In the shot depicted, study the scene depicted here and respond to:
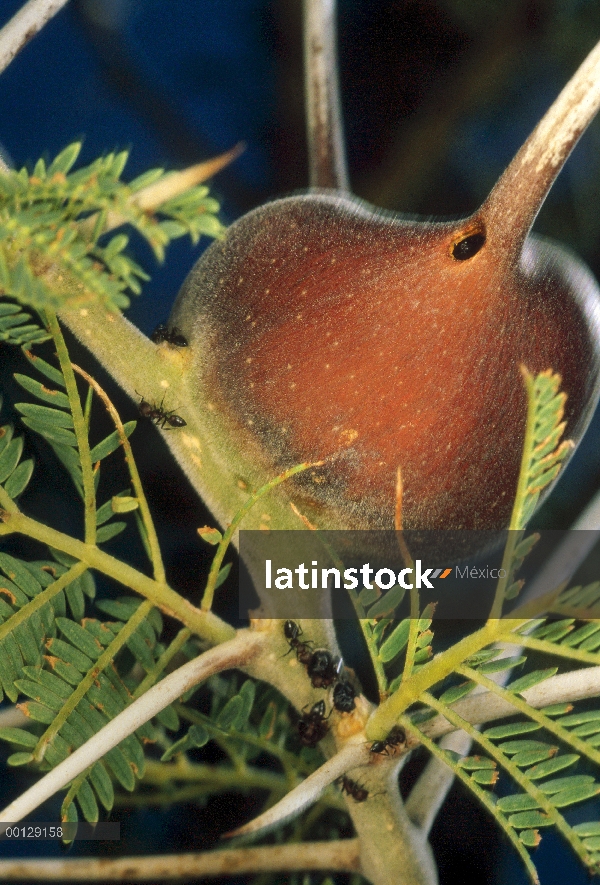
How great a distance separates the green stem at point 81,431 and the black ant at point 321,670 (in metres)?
0.12

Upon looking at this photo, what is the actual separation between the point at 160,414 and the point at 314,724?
17cm

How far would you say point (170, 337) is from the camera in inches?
15.4

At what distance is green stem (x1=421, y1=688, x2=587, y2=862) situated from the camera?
291 mm

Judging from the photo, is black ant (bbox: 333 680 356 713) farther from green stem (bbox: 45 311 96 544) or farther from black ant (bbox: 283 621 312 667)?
green stem (bbox: 45 311 96 544)

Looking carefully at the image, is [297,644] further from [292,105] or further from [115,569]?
[292,105]

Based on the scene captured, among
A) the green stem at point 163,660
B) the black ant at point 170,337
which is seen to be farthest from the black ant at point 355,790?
the black ant at point 170,337

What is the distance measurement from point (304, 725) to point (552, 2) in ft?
1.69

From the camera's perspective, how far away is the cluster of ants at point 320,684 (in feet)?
1.25

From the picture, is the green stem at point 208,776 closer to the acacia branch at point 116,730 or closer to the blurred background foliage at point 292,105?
the blurred background foliage at point 292,105

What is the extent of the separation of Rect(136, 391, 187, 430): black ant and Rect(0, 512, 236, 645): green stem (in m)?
0.07

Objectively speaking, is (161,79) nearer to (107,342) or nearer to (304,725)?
(107,342)

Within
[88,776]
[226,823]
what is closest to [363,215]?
[88,776]

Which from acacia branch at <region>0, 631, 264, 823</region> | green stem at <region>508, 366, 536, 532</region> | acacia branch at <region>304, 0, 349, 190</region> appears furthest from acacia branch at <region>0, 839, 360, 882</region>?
acacia branch at <region>304, 0, 349, 190</region>

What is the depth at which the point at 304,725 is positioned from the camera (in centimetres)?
39
